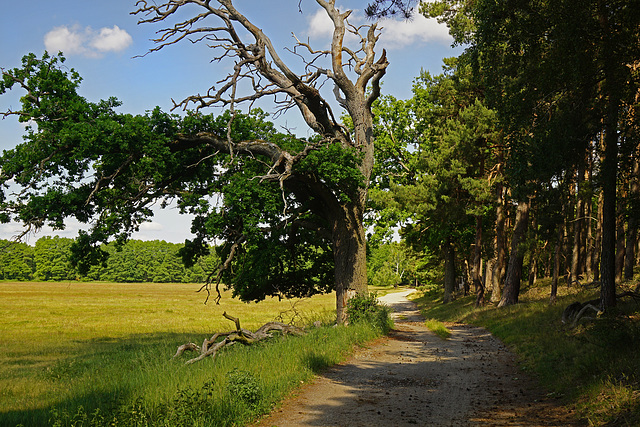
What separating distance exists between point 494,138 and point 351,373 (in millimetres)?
20343

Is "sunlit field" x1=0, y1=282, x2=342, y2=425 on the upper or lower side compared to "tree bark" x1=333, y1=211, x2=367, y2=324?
lower

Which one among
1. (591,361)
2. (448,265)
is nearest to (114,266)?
(448,265)

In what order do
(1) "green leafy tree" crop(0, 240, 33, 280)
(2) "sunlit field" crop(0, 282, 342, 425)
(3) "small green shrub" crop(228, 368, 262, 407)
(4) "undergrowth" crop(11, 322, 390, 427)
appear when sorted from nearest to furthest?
(4) "undergrowth" crop(11, 322, 390, 427) → (3) "small green shrub" crop(228, 368, 262, 407) → (2) "sunlit field" crop(0, 282, 342, 425) → (1) "green leafy tree" crop(0, 240, 33, 280)

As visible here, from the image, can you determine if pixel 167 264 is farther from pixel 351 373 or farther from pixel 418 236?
pixel 351 373

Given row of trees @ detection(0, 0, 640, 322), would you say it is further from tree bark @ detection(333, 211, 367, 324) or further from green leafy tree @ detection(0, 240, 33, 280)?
green leafy tree @ detection(0, 240, 33, 280)

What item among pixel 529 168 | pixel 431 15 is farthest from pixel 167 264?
pixel 529 168

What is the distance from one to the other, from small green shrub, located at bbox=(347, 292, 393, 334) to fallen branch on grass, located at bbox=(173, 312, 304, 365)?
2.43 meters

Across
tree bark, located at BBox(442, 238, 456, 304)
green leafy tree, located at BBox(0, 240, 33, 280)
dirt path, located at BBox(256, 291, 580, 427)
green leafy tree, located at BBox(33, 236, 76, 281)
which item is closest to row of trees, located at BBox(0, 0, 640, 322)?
dirt path, located at BBox(256, 291, 580, 427)

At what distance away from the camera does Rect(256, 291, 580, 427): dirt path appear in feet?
24.9

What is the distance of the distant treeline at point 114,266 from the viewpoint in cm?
14625

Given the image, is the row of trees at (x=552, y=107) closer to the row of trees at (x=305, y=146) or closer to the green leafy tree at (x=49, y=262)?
the row of trees at (x=305, y=146)

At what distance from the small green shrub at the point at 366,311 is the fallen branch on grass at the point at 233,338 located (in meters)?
2.43

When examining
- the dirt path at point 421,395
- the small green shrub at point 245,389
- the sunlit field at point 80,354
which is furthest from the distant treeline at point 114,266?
the small green shrub at point 245,389

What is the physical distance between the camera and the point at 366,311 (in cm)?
1780
